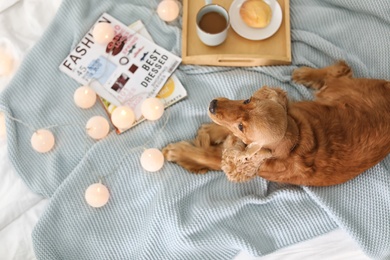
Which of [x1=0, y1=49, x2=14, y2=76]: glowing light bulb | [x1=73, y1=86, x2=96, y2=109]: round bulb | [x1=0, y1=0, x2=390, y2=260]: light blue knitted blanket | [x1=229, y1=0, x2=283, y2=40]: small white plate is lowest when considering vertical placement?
[x1=0, y1=0, x2=390, y2=260]: light blue knitted blanket

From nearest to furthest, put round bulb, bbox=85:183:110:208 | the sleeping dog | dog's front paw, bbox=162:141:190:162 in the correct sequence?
the sleeping dog
round bulb, bbox=85:183:110:208
dog's front paw, bbox=162:141:190:162

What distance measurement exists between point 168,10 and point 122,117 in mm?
507

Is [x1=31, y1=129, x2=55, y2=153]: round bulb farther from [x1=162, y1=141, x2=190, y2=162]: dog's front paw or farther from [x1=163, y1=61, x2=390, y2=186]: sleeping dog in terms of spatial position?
[x1=163, y1=61, x2=390, y2=186]: sleeping dog

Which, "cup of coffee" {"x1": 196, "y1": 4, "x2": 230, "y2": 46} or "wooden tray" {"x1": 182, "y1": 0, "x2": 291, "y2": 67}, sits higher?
"cup of coffee" {"x1": 196, "y1": 4, "x2": 230, "y2": 46}

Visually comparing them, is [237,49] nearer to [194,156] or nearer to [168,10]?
[168,10]

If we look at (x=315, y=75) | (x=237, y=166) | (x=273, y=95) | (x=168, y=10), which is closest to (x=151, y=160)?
(x=237, y=166)

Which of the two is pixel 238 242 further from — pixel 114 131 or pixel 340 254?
pixel 114 131

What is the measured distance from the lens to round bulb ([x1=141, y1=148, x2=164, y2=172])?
178 cm

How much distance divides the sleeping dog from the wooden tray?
27 cm

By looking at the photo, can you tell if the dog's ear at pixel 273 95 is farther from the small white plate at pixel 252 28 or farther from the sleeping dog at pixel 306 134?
the small white plate at pixel 252 28

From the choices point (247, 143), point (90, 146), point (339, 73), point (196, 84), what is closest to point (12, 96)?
point (90, 146)

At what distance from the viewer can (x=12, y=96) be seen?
188 centimetres

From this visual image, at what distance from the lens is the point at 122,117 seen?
1.81m

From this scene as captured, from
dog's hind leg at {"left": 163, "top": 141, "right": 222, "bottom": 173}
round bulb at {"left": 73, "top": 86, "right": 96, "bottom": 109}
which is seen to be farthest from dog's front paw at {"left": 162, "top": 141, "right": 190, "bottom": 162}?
round bulb at {"left": 73, "top": 86, "right": 96, "bottom": 109}
